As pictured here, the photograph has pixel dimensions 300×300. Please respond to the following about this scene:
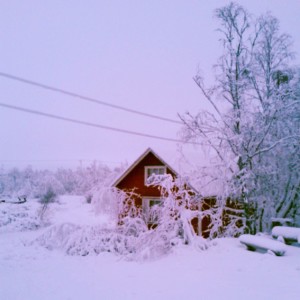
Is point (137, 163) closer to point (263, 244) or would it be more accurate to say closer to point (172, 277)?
point (263, 244)

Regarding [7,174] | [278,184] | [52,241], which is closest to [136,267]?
[52,241]

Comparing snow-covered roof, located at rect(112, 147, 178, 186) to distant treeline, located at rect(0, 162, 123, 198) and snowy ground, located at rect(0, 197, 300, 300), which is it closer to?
snowy ground, located at rect(0, 197, 300, 300)

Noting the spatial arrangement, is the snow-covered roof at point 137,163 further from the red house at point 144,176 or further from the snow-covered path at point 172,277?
the snow-covered path at point 172,277

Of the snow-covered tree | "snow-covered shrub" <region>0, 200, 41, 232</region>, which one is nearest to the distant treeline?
"snow-covered shrub" <region>0, 200, 41, 232</region>

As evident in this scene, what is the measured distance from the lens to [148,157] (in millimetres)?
21984

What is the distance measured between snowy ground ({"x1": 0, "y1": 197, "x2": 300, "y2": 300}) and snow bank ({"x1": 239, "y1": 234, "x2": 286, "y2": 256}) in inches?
9.8

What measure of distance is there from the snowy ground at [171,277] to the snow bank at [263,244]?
0.25 metres

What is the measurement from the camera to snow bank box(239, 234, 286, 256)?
10.2m

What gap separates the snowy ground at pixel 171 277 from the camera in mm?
7848

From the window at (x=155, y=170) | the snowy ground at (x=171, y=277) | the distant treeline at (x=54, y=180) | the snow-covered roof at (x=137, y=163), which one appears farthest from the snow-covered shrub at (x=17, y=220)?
the distant treeline at (x=54, y=180)

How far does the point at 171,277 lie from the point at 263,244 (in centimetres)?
353

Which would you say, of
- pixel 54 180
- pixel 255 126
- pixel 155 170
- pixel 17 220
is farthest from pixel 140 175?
pixel 54 180

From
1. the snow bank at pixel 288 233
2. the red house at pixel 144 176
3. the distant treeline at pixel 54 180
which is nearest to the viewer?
the snow bank at pixel 288 233

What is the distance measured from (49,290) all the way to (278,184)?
43.3 feet
